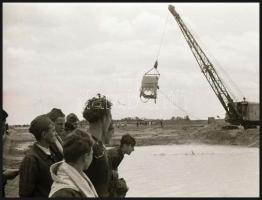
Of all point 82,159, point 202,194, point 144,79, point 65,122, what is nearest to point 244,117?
point 144,79

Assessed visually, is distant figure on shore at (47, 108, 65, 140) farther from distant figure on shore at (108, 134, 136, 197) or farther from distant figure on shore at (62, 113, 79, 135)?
distant figure on shore at (108, 134, 136, 197)

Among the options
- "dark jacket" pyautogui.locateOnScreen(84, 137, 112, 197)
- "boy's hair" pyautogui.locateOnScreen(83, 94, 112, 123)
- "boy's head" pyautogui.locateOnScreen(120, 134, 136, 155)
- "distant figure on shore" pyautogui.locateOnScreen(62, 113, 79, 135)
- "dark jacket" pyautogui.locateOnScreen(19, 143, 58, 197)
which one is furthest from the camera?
"distant figure on shore" pyautogui.locateOnScreen(62, 113, 79, 135)

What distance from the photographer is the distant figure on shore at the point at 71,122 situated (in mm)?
4301

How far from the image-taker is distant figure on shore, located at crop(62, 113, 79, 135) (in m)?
4.30

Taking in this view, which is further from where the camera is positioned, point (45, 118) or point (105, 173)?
point (45, 118)

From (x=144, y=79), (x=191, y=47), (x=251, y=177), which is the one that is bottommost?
(x=251, y=177)

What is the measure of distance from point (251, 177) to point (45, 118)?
1227 cm

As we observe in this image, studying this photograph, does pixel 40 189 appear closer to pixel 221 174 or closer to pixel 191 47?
pixel 221 174

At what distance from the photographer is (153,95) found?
19672 mm

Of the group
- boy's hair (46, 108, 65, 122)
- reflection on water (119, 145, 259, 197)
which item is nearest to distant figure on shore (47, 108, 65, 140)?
boy's hair (46, 108, 65, 122)

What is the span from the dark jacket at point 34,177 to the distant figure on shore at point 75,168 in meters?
0.71

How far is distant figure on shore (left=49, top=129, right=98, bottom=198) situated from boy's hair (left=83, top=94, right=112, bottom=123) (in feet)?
2.32

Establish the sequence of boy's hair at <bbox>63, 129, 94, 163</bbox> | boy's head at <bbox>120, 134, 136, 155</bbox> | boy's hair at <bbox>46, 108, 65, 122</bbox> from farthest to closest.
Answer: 1. boy's hair at <bbox>46, 108, 65, 122</bbox>
2. boy's head at <bbox>120, 134, 136, 155</bbox>
3. boy's hair at <bbox>63, 129, 94, 163</bbox>

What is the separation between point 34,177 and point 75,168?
0.78 m
